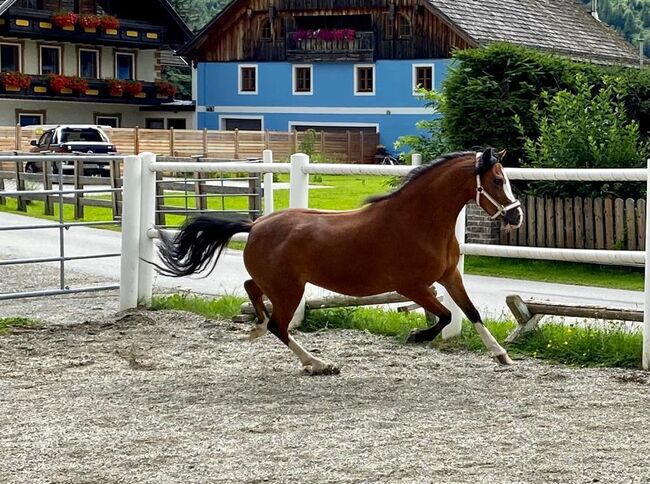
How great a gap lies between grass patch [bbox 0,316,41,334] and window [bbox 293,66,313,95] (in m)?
48.4

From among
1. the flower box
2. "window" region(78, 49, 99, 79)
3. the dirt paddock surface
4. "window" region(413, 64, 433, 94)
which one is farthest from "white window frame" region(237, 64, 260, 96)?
the dirt paddock surface

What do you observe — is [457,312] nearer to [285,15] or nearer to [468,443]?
[468,443]

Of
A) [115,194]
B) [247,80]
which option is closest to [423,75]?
[247,80]

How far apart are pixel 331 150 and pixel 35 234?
103 feet

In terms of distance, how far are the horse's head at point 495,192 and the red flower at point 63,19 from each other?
53200 millimetres

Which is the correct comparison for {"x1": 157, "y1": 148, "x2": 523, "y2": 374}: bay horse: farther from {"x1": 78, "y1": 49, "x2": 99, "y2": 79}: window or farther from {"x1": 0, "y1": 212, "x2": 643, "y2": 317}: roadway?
{"x1": 78, "y1": 49, "x2": 99, "y2": 79}: window

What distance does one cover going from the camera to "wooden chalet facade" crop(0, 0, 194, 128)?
58750 mm

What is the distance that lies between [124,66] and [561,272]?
50603mm

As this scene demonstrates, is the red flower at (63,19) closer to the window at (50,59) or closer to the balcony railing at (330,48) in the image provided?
the window at (50,59)

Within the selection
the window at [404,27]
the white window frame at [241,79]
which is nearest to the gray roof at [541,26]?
the window at [404,27]

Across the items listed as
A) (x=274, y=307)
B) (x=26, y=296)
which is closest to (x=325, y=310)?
(x=274, y=307)

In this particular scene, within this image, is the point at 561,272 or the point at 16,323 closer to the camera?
the point at 16,323

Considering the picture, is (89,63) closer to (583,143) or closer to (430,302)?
(583,143)

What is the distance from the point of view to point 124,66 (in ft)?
212
